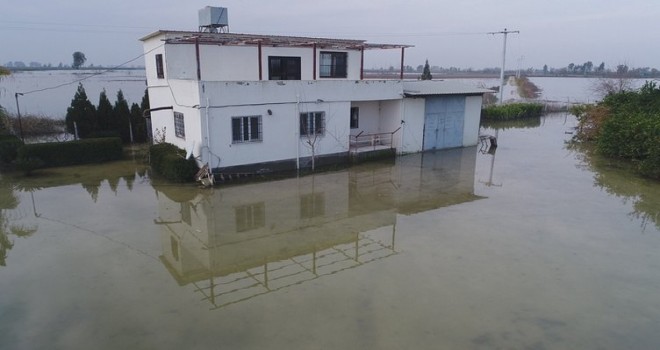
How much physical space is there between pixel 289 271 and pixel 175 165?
26.2 feet

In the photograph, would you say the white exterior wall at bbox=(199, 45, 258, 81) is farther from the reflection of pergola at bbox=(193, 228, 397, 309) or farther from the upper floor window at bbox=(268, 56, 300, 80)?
the reflection of pergola at bbox=(193, 228, 397, 309)

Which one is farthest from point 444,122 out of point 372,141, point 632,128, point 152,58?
point 152,58

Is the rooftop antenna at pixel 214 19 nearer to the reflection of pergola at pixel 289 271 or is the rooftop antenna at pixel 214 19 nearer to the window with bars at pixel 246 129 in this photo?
the window with bars at pixel 246 129

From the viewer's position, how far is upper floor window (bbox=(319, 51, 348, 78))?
20.6m

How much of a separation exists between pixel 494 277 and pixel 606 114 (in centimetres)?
2055

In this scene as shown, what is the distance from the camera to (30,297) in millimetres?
7684

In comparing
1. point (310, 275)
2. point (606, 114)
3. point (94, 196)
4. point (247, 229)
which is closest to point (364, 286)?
point (310, 275)

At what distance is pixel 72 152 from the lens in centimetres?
1772

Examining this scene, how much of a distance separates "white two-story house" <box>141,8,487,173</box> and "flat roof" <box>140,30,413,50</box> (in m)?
0.05

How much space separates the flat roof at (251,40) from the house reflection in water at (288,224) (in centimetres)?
550

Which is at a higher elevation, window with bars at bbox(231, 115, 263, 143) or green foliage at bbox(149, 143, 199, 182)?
window with bars at bbox(231, 115, 263, 143)

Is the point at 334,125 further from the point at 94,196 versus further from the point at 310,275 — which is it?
the point at 310,275

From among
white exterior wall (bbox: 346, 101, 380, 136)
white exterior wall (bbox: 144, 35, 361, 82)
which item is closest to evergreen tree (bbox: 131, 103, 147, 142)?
white exterior wall (bbox: 144, 35, 361, 82)

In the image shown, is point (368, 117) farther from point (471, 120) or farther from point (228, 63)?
point (228, 63)
